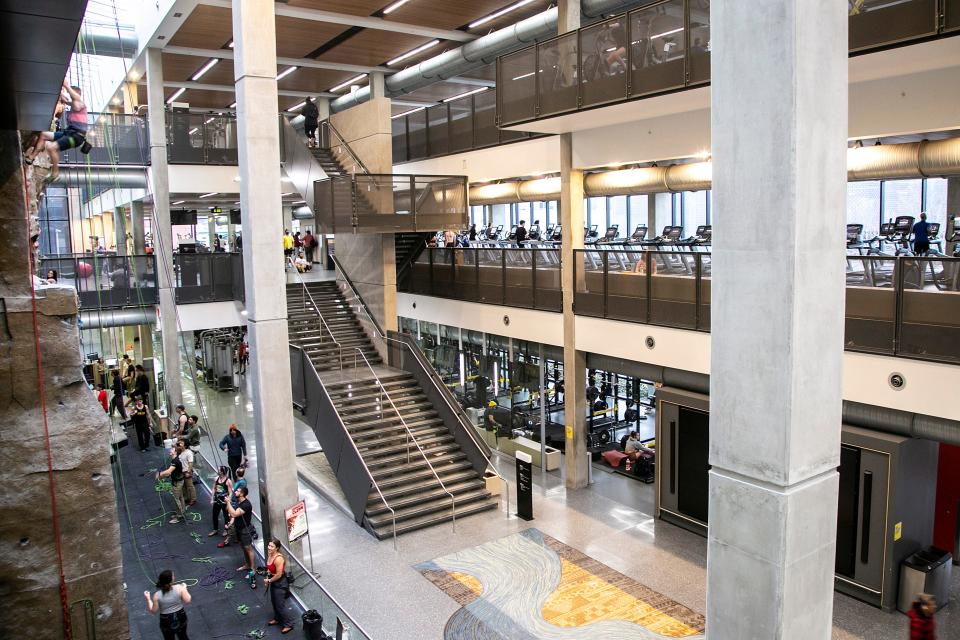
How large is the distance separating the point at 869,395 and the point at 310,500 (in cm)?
1141

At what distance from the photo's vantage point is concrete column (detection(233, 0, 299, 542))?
12945 mm

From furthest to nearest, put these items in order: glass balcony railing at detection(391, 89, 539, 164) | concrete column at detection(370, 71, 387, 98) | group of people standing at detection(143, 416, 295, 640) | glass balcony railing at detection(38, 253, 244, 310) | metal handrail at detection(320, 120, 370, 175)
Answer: concrete column at detection(370, 71, 387, 98) < metal handrail at detection(320, 120, 370, 175) < glass balcony railing at detection(38, 253, 244, 310) < glass balcony railing at detection(391, 89, 539, 164) < group of people standing at detection(143, 416, 295, 640)

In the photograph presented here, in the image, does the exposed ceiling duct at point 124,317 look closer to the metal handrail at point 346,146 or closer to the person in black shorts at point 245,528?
the metal handrail at point 346,146

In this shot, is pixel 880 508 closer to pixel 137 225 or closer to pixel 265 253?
pixel 265 253

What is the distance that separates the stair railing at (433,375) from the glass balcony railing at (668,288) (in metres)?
1.75

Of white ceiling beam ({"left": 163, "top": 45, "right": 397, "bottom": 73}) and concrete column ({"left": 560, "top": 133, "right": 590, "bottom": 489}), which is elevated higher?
white ceiling beam ({"left": 163, "top": 45, "right": 397, "bottom": 73})

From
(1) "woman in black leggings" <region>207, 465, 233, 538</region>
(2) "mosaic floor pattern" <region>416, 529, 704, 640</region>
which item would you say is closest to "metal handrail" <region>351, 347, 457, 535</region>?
(2) "mosaic floor pattern" <region>416, 529, 704, 640</region>

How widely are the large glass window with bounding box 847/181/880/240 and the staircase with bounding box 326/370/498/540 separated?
12.6 m

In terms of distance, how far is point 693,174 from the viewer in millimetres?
14977

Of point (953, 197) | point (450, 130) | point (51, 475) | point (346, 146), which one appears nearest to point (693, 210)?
point (953, 197)

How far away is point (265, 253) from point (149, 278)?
10.0 meters

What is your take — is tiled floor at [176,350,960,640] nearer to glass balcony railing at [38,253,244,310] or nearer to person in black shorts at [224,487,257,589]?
person in black shorts at [224,487,257,589]

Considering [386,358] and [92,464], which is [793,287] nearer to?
[92,464]

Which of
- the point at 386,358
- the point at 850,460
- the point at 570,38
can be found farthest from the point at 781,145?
the point at 386,358
